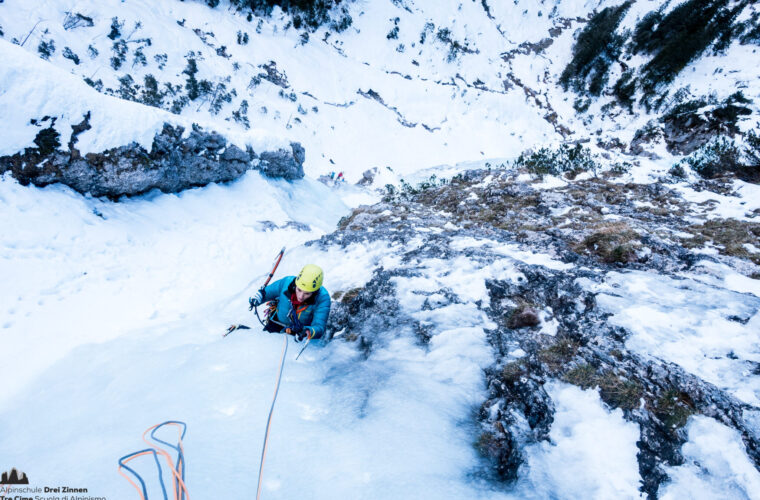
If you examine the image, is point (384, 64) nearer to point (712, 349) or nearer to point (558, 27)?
point (558, 27)

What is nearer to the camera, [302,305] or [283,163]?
[302,305]

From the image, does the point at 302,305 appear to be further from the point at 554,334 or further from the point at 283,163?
the point at 283,163

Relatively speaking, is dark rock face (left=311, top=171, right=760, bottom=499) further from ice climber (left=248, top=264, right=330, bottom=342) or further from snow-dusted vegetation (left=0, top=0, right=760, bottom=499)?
ice climber (left=248, top=264, right=330, bottom=342)

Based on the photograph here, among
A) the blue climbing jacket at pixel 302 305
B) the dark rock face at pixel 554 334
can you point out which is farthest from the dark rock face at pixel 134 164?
the blue climbing jacket at pixel 302 305

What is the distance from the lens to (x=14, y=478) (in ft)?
9.12

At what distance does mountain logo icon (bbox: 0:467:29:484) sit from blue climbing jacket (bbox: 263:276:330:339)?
2.86 m

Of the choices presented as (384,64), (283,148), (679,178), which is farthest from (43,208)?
(384,64)

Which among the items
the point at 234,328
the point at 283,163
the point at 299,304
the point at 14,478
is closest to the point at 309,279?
the point at 299,304

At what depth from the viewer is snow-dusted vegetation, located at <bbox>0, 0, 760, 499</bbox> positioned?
279 cm

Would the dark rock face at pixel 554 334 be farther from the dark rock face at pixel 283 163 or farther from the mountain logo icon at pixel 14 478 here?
the dark rock face at pixel 283 163

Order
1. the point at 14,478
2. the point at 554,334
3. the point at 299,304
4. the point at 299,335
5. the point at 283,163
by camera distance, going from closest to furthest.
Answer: the point at 14,478 → the point at 554,334 → the point at 299,335 → the point at 299,304 → the point at 283,163

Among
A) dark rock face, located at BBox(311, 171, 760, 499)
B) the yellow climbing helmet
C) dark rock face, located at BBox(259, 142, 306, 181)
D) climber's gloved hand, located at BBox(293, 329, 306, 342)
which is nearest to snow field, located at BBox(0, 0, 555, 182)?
dark rock face, located at BBox(259, 142, 306, 181)

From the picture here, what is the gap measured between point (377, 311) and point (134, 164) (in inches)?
333

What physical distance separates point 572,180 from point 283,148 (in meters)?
13.5
